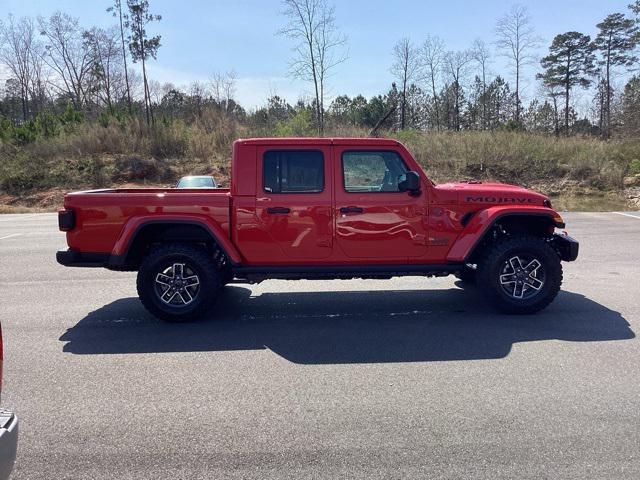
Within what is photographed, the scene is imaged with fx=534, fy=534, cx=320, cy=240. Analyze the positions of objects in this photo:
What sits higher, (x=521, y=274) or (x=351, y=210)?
(x=351, y=210)

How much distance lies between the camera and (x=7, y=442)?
235 centimetres

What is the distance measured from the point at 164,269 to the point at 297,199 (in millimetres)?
1704

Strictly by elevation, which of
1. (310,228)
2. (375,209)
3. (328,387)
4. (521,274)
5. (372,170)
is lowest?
(328,387)

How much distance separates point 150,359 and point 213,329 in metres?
0.99

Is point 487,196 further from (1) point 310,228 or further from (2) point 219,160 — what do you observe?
(2) point 219,160

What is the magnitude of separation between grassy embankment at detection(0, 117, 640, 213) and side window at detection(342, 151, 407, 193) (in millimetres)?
16453

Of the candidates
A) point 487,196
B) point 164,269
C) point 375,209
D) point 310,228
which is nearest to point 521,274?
point 487,196

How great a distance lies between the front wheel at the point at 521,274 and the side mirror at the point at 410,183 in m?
1.17

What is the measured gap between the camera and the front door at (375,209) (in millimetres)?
6059

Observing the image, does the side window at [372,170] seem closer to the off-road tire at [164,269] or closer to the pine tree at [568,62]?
the off-road tire at [164,269]

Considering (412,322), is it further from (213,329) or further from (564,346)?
(213,329)

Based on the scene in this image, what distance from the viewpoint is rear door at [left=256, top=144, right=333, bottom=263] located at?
602 centimetres

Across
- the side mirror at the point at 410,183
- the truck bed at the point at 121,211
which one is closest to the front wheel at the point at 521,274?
the side mirror at the point at 410,183

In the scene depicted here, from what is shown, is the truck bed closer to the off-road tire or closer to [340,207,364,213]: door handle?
the off-road tire
